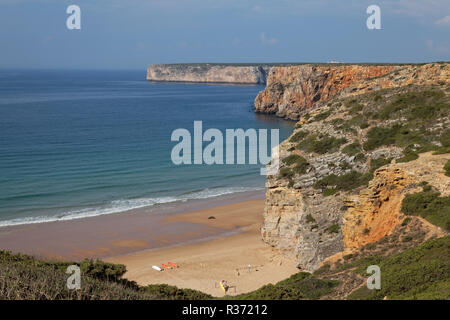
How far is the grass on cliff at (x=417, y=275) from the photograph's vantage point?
1070 cm

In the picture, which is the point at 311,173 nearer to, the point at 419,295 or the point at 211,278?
the point at 211,278

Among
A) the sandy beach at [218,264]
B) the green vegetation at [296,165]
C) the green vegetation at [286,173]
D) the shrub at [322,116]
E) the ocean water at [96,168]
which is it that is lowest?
the sandy beach at [218,264]

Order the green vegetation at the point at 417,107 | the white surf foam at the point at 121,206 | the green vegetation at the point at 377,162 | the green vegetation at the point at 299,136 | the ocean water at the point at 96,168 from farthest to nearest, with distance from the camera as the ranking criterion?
1. the ocean water at the point at 96,168
2. the white surf foam at the point at 121,206
3. the green vegetation at the point at 299,136
4. the green vegetation at the point at 417,107
5. the green vegetation at the point at 377,162

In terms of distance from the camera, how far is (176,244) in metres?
28.3

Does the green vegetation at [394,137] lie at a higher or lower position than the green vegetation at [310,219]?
higher

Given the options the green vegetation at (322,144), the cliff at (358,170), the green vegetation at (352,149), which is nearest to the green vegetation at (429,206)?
the cliff at (358,170)

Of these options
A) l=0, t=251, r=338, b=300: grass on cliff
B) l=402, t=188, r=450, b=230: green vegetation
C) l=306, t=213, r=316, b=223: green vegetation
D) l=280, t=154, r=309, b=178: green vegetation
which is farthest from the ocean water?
l=402, t=188, r=450, b=230: green vegetation

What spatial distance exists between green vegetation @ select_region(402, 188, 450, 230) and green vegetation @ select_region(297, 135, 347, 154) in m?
9.03

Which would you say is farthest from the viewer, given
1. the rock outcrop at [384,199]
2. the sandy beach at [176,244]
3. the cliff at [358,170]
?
the sandy beach at [176,244]

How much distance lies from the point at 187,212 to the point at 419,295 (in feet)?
81.9

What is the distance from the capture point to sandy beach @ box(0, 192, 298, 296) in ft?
75.3

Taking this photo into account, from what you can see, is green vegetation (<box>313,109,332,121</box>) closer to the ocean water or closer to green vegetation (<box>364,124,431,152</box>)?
green vegetation (<box>364,124,431,152</box>)

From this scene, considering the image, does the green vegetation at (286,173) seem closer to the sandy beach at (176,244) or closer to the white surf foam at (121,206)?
the sandy beach at (176,244)

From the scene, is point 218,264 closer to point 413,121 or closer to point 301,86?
point 413,121
